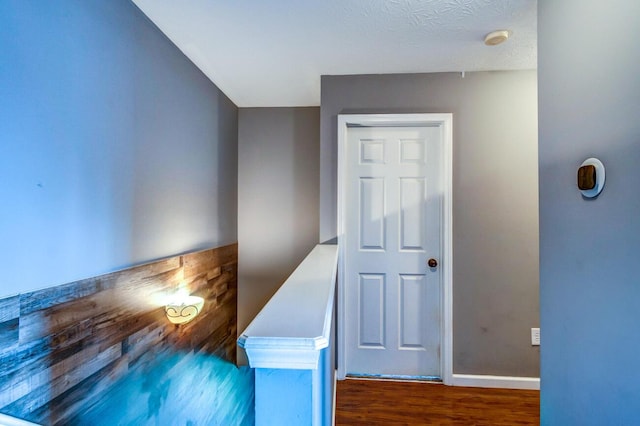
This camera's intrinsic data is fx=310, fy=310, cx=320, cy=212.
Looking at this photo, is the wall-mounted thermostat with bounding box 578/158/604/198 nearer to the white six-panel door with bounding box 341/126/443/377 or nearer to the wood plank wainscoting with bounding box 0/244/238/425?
the white six-panel door with bounding box 341/126/443/377

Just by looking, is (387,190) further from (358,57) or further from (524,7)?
(524,7)

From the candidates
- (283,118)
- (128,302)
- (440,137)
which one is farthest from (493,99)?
(128,302)

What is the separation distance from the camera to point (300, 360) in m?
0.67

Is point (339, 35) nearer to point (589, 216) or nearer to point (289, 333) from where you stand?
point (589, 216)

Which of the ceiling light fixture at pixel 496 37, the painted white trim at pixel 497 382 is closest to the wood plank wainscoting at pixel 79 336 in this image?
the painted white trim at pixel 497 382

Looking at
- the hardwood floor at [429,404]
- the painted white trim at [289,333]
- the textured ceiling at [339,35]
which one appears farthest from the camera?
the hardwood floor at [429,404]

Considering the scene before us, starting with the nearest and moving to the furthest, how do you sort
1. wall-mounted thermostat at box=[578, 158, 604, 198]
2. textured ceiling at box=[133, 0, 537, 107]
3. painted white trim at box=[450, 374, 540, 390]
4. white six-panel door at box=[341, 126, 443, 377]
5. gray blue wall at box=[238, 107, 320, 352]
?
wall-mounted thermostat at box=[578, 158, 604, 198], textured ceiling at box=[133, 0, 537, 107], painted white trim at box=[450, 374, 540, 390], white six-panel door at box=[341, 126, 443, 377], gray blue wall at box=[238, 107, 320, 352]

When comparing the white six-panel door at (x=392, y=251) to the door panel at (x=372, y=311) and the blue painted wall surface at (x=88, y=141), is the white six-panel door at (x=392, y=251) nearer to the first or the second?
the door panel at (x=372, y=311)

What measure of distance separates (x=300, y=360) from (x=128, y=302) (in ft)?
4.03

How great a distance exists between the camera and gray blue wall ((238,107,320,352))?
10.2ft

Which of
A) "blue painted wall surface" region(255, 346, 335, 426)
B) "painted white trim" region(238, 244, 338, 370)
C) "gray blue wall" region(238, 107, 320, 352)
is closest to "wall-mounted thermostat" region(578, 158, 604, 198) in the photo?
"painted white trim" region(238, 244, 338, 370)

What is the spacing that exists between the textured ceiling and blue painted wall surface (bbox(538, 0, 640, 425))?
442mm

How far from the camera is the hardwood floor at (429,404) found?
1.92m

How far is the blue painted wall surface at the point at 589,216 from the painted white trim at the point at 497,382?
1.03 metres
